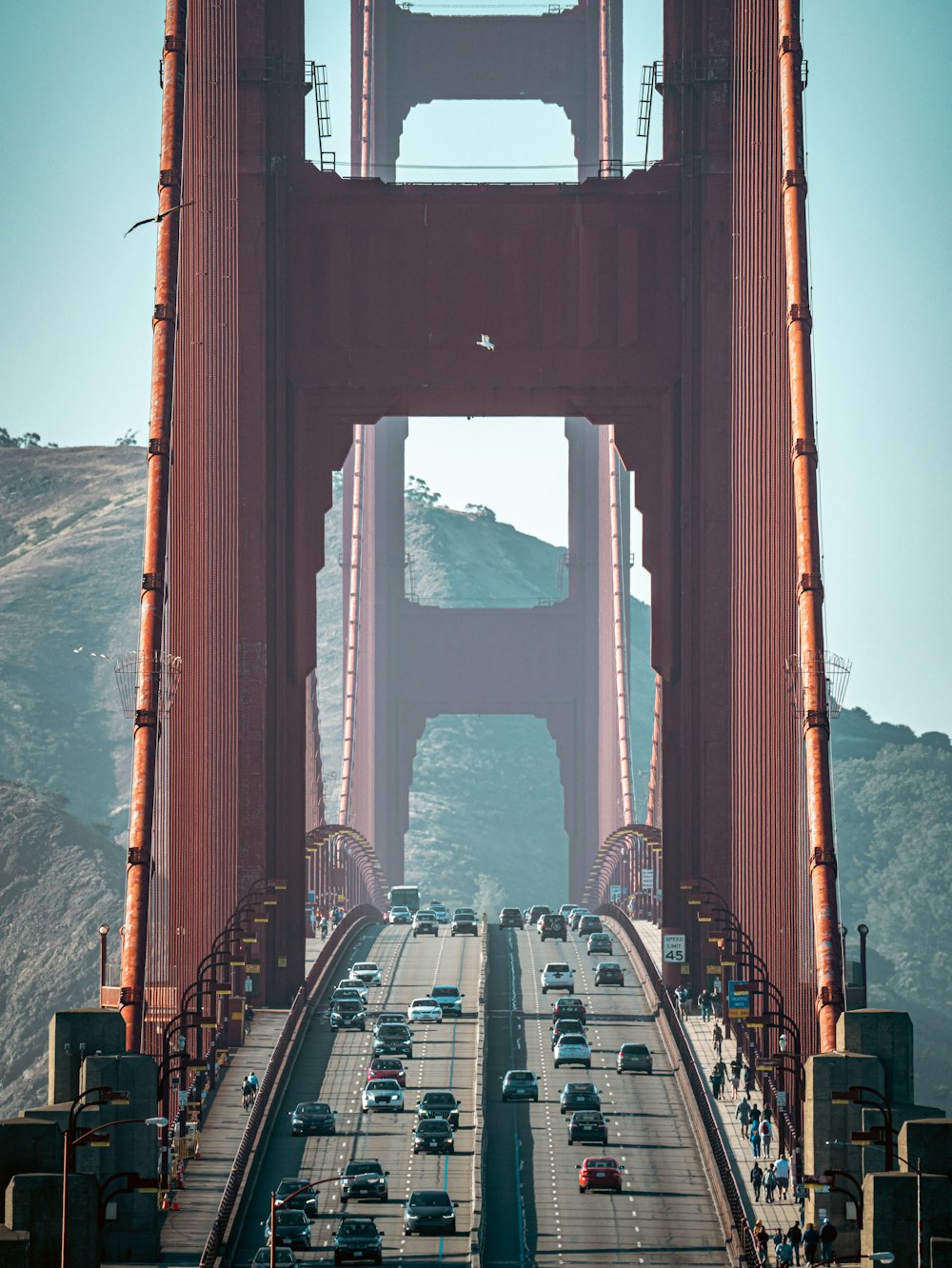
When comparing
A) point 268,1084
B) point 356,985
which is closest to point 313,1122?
point 268,1084

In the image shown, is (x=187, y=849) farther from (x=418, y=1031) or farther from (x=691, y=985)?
(x=691, y=985)

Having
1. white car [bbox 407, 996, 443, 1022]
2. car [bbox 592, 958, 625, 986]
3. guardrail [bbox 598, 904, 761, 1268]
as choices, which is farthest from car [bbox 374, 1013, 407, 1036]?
car [bbox 592, 958, 625, 986]

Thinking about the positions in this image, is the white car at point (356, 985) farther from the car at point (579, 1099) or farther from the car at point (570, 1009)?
the car at point (579, 1099)

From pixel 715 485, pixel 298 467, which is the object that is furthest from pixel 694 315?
pixel 298 467

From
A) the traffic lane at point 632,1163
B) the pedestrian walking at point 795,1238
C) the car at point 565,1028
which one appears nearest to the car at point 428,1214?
the traffic lane at point 632,1163

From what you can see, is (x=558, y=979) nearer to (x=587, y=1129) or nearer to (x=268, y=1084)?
(x=268, y=1084)
